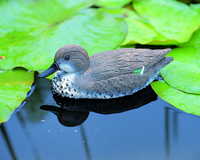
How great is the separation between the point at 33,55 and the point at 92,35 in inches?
36.8

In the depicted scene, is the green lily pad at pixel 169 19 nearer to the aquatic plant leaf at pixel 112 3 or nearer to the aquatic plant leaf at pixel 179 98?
the aquatic plant leaf at pixel 112 3

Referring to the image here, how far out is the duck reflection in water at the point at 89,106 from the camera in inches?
115

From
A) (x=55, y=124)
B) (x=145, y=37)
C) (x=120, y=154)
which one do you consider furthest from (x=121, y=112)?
(x=145, y=37)

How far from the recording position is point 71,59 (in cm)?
291

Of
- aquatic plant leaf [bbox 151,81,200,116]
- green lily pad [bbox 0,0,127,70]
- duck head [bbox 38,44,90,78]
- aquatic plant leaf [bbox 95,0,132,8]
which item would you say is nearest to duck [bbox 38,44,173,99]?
duck head [bbox 38,44,90,78]

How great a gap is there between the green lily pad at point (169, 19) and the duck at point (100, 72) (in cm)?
62

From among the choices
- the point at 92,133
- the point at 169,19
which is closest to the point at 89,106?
the point at 92,133

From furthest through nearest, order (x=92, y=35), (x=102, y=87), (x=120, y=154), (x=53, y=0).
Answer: (x=53, y=0), (x=92, y=35), (x=102, y=87), (x=120, y=154)

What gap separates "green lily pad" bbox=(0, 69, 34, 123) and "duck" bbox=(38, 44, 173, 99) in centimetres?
32

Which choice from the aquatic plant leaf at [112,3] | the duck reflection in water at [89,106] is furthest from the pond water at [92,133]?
the aquatic plant leaf at [112,3]

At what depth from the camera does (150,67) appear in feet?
10.2

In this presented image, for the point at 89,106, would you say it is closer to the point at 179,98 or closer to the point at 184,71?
the point at 179,98

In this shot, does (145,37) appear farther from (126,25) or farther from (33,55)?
(33,55)

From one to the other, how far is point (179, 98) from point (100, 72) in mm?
1000
